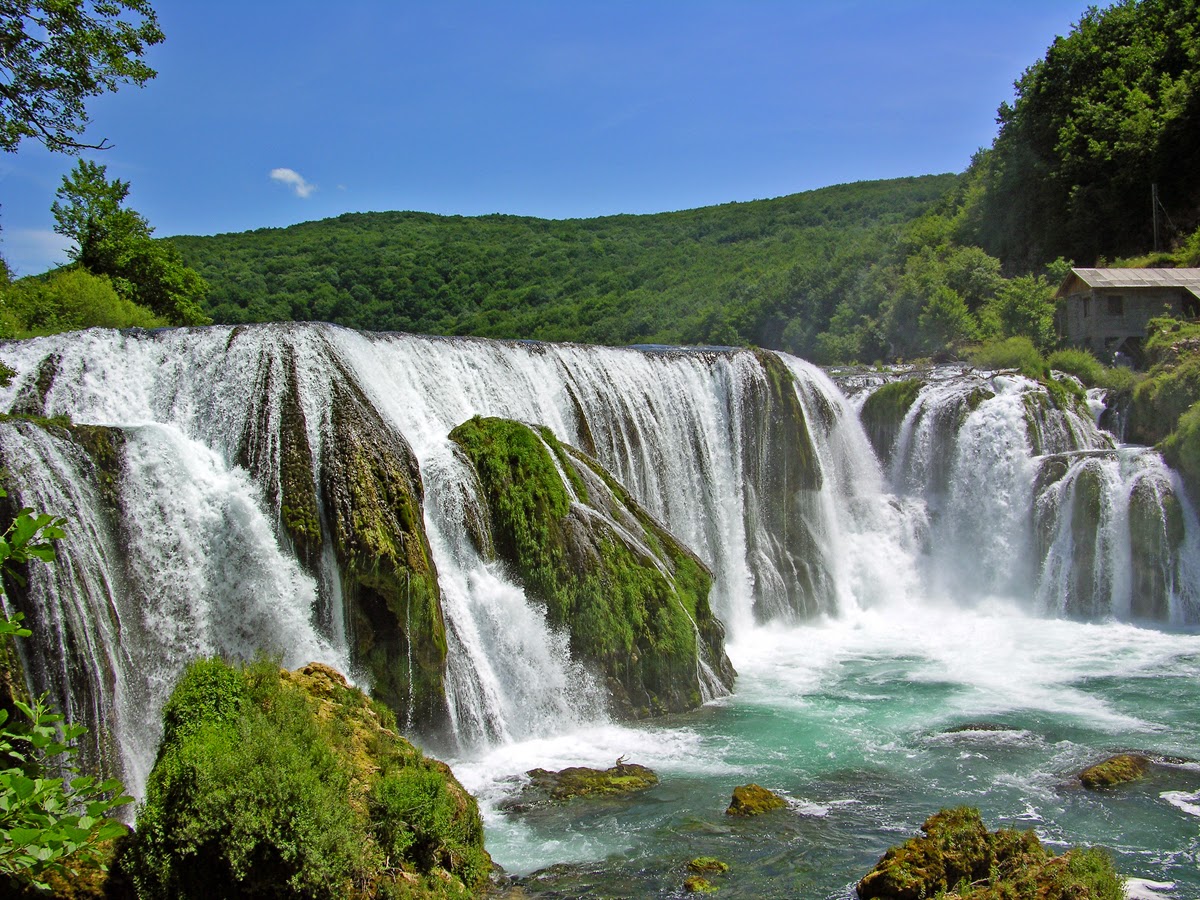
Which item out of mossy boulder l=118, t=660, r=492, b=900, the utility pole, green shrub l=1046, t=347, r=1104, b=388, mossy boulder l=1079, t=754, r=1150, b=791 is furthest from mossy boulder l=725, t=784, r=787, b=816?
the utility pole

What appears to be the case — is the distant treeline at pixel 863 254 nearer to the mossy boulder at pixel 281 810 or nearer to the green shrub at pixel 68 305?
the green shrub at pixel 68 305

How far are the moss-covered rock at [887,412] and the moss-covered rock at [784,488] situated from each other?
11.8 feet

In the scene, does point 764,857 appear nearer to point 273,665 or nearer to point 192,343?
point 273,665

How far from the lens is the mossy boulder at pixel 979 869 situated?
8.84 metres

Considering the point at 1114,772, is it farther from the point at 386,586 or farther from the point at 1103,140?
the point at 1103,140

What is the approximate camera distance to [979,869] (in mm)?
9594

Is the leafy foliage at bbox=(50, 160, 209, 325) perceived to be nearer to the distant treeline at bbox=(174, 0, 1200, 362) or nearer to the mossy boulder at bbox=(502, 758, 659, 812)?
the distant treeline at bbox=(174, 0, 1200, 362)

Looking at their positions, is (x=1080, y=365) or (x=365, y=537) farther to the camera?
(x=1080, y=365)

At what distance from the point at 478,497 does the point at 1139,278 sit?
27.0 m

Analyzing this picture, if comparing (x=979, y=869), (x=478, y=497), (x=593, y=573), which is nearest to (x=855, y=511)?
(x=593, y=573)

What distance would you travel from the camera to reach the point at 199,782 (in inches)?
330

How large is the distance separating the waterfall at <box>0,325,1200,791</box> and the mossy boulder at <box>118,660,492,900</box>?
9.85 feet

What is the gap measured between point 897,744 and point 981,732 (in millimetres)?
1466

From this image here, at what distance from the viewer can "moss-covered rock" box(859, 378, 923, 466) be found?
29.3 meters
